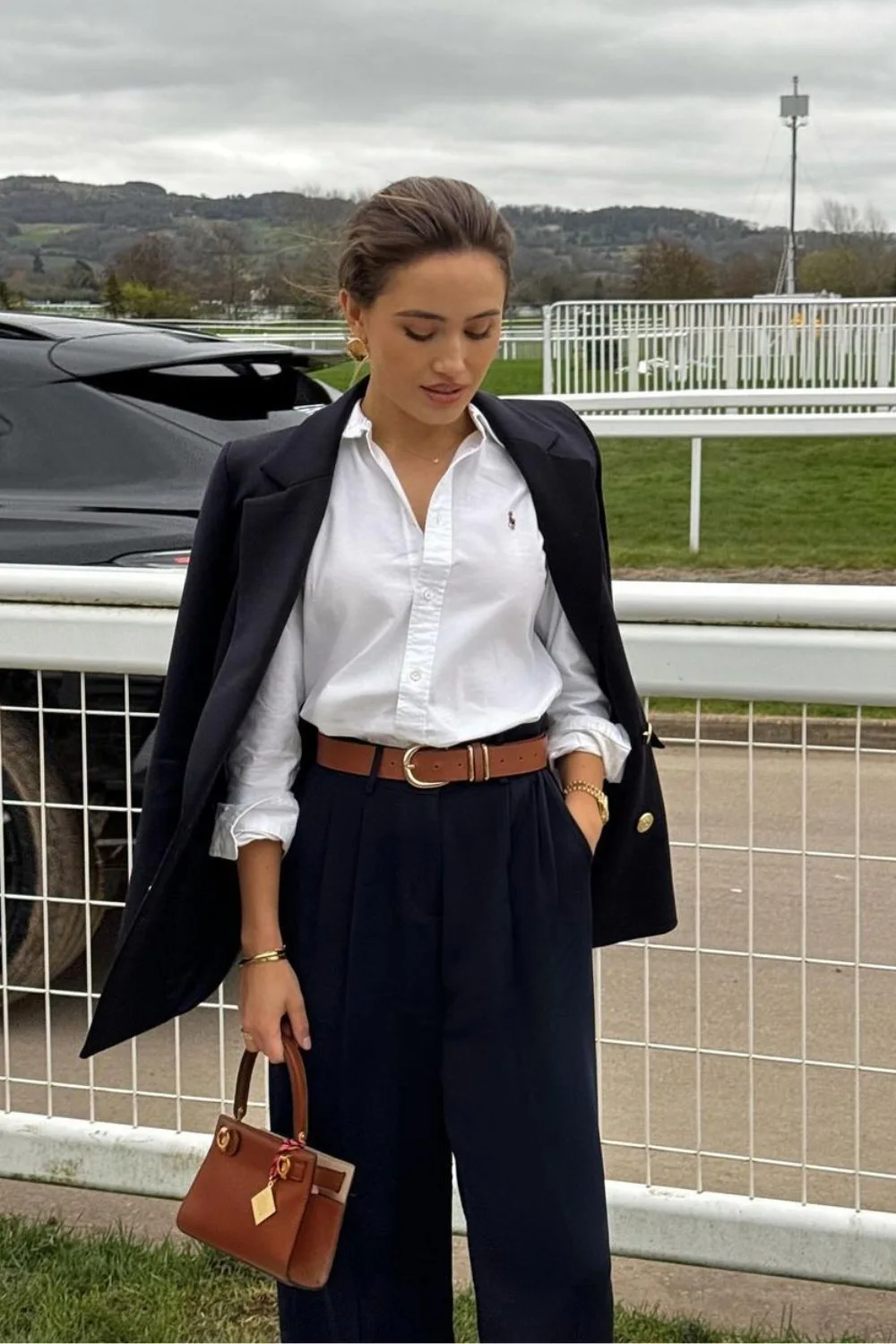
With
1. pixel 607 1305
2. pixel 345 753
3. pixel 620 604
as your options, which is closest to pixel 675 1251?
pixel 607 1305

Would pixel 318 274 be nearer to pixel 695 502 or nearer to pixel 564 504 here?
pixel 564 504

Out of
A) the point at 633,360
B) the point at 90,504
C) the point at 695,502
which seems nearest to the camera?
the point at 90,504

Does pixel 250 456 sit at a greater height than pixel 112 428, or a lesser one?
greater

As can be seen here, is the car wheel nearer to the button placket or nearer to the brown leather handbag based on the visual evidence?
the brown leather handbag

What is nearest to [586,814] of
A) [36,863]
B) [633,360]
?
[36,863]

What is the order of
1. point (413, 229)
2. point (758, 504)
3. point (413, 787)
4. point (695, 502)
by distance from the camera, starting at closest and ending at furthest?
point (413, 229) → point (413, 787) → point (695, 502) → point (758, 504)

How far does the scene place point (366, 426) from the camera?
7.19 feet

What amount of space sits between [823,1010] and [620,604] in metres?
1.07

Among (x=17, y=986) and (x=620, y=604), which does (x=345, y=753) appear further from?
(x=17, y=986)

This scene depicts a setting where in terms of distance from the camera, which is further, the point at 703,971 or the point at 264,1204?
the point at 703,971

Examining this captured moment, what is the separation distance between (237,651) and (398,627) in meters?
0.20

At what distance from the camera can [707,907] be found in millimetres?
3619

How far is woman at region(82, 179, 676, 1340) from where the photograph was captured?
2.12m

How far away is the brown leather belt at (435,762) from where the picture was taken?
2135 millimetres
